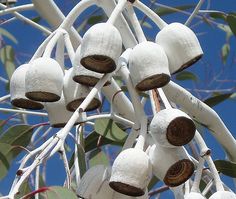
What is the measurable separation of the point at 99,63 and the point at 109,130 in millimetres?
426

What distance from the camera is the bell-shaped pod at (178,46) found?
2.95ft

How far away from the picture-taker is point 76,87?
912 millimetres

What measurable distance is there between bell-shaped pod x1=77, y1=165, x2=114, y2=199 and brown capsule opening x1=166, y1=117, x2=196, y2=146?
0.33 feet

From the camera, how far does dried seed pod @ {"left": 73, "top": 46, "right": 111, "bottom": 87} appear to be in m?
0.87

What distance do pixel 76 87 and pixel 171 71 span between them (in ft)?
0.41

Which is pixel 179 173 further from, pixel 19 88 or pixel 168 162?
pixel 19 88

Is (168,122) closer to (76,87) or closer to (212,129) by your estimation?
(76,87)

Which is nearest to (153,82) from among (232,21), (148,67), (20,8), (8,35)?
(148,67)

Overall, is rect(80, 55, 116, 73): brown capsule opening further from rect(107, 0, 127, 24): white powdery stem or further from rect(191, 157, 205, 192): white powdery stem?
rect(191, 157, 205, 192): white powdery stem

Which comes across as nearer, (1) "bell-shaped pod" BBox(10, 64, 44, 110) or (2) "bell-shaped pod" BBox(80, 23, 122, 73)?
(2) "bell-shaped pod" BBox(80, 23, 122, 73)

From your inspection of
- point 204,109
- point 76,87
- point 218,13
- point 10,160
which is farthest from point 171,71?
point 218,13

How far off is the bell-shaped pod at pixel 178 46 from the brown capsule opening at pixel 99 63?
3.7 inches

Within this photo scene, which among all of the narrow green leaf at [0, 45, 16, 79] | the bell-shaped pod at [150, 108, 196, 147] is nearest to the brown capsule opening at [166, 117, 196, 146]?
the bell-shaped pod at [150, 108, 196, 147]

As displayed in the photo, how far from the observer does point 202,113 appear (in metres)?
1.14
